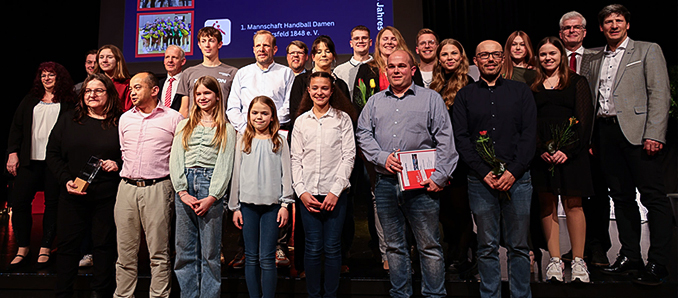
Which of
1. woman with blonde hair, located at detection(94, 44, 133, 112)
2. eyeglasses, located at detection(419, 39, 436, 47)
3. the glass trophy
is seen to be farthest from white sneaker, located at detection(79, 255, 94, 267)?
eyeglasses, located at detection(419, 39, 436, 47)

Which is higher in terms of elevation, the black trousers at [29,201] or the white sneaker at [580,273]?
the black trousers at [29,201]

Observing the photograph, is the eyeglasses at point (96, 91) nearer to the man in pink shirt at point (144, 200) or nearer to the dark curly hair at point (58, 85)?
the man in pink shirt at point (144, 200)

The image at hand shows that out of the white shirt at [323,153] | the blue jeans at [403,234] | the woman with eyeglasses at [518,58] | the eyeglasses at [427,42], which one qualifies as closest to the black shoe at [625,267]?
the blue jeans at [403,234]

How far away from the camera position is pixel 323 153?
7.82 feet

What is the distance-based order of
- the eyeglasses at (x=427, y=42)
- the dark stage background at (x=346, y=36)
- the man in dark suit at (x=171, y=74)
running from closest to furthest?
the eyeglasses at (x=427, y=42) → the man in dark suit at (x=171, y=74) → the dark stage background at (x=346, y=36)

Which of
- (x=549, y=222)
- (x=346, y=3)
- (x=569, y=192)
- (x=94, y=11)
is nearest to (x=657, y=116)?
(x=569, y=192)

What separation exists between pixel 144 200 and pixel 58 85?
1.49 meters

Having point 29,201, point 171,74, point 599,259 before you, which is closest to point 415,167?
point 599,259

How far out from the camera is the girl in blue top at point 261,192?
7.66 ft

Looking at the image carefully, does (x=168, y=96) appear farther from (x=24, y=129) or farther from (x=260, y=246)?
(x=260, y=246)

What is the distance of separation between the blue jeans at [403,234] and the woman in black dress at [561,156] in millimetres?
813

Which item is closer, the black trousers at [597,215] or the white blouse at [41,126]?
the black trousers at [597,215]

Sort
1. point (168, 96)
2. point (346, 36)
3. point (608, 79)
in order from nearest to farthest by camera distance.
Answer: point (608, 79), point (168, 96), point (346, 36)

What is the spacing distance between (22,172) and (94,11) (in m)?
4.58
